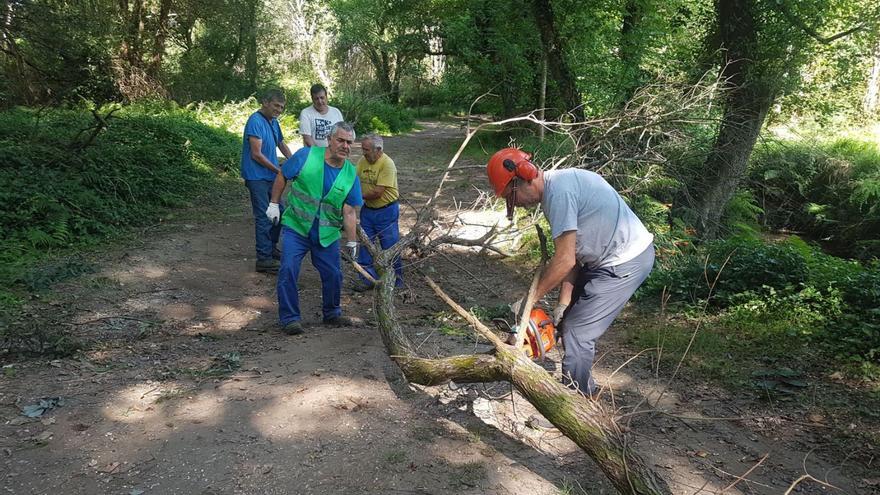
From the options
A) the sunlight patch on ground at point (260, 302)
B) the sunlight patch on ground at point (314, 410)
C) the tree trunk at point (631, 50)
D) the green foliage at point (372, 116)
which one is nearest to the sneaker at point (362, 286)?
the sunlight patch on ground at point (260, 302)

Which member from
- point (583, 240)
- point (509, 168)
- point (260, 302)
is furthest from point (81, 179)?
point (583, 240)

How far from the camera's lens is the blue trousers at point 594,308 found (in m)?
3.51

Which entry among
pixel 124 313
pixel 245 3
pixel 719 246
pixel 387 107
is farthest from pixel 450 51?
pixel 124 313

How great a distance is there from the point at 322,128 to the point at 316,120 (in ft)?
0.39

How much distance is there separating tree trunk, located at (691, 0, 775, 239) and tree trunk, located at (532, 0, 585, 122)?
2.88 m

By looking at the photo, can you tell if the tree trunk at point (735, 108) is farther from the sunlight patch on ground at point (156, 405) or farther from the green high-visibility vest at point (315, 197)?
the sunlight patch on ground at point (156, 405)

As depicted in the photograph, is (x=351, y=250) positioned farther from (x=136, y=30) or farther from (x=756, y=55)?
(x=136, y=30)

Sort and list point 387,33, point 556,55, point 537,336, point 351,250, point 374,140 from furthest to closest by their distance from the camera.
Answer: point 387,33
point 556,55
point 374,140
point 351,250
point 537,336

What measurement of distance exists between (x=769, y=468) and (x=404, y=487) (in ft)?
7.56

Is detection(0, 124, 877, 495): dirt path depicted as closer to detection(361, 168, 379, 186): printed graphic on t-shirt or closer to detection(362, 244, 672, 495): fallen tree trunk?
detection(362, 244, 672, 495): fallen tree trunk

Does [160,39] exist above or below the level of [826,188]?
above

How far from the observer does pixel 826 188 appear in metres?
11.8

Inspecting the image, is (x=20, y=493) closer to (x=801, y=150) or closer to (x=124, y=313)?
(x=124, y=313)

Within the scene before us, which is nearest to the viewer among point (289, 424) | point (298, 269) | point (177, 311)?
point (289, 424)
